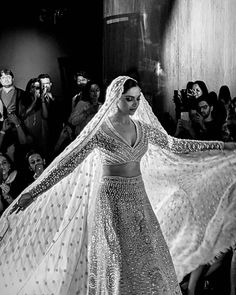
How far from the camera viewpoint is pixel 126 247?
12.7ft

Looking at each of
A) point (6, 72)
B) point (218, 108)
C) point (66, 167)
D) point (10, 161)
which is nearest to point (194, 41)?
point (218, 108)

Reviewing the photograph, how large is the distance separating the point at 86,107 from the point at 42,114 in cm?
42

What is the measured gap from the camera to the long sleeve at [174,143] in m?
4.14

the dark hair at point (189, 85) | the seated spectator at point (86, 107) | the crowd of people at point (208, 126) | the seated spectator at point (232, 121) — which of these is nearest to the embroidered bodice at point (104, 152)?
the crowd of people at point (208, 126)

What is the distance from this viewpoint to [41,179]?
400 centimetres

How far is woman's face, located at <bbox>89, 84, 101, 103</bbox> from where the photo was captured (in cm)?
623

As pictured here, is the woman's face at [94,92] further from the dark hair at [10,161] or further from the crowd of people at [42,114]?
the dark hair at [10,161]

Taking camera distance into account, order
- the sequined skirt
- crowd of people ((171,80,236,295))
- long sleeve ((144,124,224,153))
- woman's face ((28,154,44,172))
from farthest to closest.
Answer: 1. woman's face ((28,154,44,172))
2. crowd of people ((171,80,236,295))
3. long sleeve ((144,124,224,153))
4. the sequined skirt

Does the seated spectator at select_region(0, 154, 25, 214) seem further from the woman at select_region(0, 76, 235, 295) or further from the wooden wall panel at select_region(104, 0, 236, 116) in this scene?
the wooden wall panel at select_region(104, 0, 236, 116)

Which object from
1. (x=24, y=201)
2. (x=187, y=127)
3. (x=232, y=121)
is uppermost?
(x=232, y=121)

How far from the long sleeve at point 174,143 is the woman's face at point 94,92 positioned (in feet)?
6.78

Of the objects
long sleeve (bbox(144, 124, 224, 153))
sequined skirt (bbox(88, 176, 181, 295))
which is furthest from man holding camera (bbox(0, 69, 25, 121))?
sequined skirt (bbox(88, 176, 181, 295))

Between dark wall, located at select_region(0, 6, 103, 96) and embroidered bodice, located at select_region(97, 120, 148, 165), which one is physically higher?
dark wall, located at select_region(0, 6, 103, 96)

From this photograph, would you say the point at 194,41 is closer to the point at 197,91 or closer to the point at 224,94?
the point at 197,91
